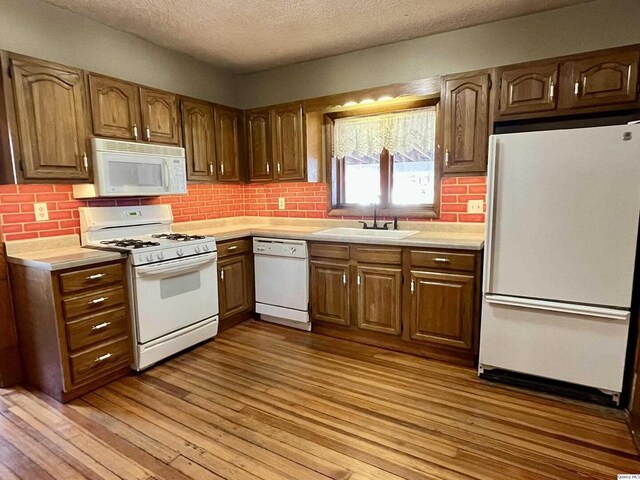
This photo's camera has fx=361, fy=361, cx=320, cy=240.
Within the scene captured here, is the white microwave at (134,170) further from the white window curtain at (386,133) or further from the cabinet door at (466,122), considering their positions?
the cabinet door at (466,122)

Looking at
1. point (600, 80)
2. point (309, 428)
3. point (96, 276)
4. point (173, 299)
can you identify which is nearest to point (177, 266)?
point (173, 299)

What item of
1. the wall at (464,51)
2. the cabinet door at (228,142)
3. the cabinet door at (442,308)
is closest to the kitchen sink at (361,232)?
the cabinet door at (442,308)

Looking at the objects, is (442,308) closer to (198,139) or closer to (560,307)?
(560,307)

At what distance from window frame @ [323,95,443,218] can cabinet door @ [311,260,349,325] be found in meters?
0.71

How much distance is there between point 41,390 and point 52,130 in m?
1.70

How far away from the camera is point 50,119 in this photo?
2297 millimetres

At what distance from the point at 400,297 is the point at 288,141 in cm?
184

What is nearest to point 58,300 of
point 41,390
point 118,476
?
point 41,390

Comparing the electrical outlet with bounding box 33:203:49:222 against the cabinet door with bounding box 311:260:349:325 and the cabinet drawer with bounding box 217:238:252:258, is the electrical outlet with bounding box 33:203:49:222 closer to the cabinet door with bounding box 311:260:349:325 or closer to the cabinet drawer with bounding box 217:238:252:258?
the cabinet drawer with bounding box 217:238:252:258

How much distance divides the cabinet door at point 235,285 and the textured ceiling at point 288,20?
1.88 m

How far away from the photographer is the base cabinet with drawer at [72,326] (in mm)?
2170

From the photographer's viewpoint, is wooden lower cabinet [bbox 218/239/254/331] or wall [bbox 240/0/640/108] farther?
wooden lower cabinet [bbox 218/239/254/331]

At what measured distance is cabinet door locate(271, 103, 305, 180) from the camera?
11.4ft

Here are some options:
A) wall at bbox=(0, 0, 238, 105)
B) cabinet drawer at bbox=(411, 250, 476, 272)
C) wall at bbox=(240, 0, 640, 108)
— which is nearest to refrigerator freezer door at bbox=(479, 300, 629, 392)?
cabinet drawer at bbox=(411, 250, 476, 272)
